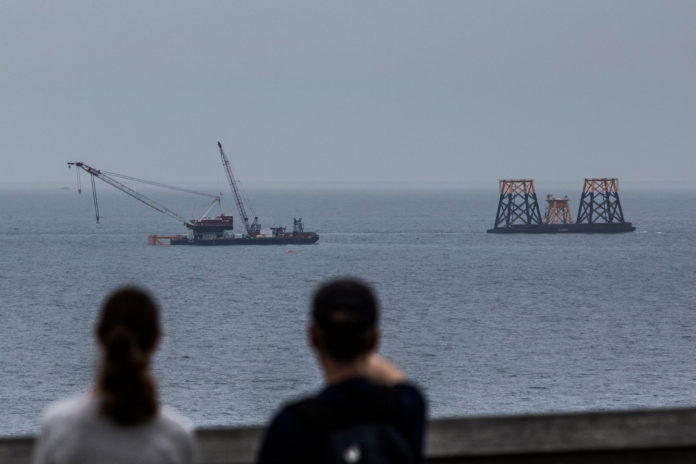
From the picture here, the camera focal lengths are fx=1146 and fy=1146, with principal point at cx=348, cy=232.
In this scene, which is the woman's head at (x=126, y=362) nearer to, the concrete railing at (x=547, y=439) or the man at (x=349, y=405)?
the man at (x=349, y=405)

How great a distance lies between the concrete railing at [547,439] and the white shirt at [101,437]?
2.57 feet

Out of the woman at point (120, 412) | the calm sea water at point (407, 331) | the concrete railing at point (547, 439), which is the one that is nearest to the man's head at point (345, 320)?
the woman at point (120, 412)

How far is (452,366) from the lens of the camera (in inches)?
3597

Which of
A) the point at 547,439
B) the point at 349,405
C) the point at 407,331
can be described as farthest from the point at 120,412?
the point at 407,331

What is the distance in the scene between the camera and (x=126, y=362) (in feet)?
11.8

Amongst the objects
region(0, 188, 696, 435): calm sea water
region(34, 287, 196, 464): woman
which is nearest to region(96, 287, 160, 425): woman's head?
region(34, 287, 196, 464): woman

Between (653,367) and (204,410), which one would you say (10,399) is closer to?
(204,410)

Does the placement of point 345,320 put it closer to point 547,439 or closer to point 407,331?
point 547,439

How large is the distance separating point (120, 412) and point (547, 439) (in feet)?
6.28

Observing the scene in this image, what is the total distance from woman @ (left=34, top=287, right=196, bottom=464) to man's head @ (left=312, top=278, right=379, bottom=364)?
20.6 inches

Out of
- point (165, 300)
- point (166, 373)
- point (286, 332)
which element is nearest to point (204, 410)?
point (166, 373)

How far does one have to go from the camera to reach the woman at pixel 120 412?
3.57 meters

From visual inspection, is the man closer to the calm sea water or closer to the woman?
the woman

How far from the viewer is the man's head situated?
3646 millimetres
